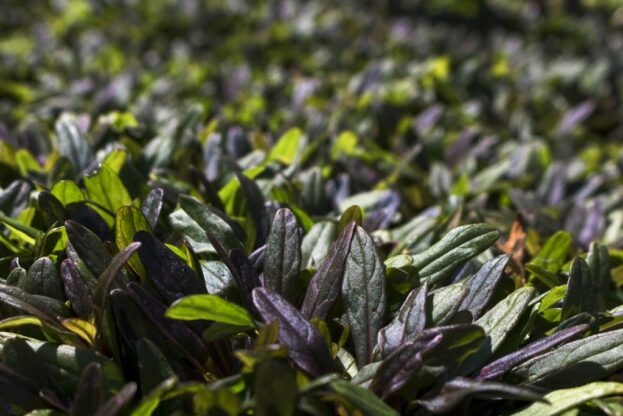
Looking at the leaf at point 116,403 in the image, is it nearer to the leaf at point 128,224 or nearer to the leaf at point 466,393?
the leaf at point 128,224

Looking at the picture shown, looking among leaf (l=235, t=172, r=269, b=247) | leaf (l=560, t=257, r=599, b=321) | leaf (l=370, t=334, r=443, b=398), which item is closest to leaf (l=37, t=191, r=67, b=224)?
leaf (l=235, t=172, r=269, b=247)

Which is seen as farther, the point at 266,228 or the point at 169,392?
the point at 266,228

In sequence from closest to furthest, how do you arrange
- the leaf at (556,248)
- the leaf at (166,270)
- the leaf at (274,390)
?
the leaf at (274,390)
the leaf at (166,270)
the leaf at (556,248)

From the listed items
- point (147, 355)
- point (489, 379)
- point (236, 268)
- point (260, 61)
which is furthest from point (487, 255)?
point (260, 61)

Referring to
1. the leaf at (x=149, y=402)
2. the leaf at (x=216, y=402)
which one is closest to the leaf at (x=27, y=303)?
the leaf at (x=149, y=402)

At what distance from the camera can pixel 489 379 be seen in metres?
1.65

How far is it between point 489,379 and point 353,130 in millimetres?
2071

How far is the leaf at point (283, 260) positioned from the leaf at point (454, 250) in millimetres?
310

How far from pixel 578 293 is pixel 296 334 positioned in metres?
0.75

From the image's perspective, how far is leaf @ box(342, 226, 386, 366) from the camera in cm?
175

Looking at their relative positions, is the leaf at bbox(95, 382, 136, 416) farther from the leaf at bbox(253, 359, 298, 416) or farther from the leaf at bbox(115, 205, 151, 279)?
the leaf at bbox(115, 205, 151, 279)

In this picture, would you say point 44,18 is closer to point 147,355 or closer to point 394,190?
point 394,190

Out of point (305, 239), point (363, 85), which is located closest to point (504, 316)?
point (305, 239)

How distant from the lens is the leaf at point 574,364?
170 cm
